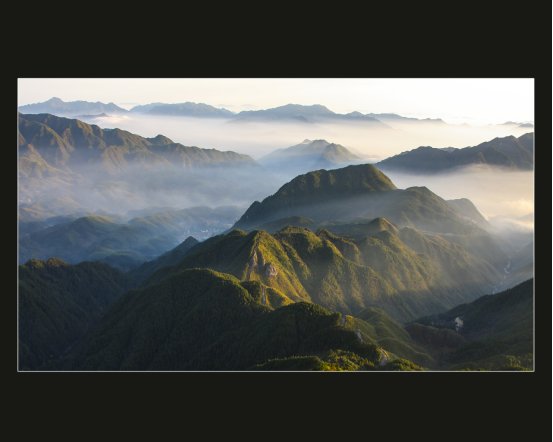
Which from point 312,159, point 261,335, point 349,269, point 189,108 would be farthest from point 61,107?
point 312,159

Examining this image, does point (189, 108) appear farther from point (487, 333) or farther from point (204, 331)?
point (487, 333)

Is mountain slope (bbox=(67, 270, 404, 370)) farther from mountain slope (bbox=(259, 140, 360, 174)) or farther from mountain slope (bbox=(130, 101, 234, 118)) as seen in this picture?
mountain slope (bbox=(259, 140, 360, 174))

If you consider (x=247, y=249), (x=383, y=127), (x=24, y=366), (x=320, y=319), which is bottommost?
(x=24, y=366)

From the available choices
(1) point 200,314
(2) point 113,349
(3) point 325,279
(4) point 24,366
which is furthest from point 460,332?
(4) point 24,366

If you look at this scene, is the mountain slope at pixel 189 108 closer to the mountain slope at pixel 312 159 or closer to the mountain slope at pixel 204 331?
the mountain slope at pixel 204 331

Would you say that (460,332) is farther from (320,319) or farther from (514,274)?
(514,274)

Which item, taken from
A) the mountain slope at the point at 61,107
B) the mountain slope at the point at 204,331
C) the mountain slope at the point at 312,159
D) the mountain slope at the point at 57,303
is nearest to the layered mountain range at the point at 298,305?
the mountain slope at the point at 204,331
